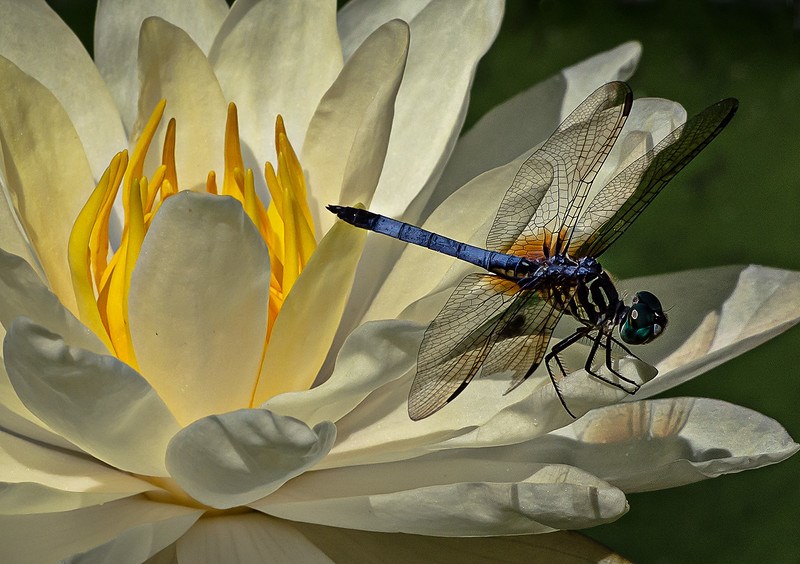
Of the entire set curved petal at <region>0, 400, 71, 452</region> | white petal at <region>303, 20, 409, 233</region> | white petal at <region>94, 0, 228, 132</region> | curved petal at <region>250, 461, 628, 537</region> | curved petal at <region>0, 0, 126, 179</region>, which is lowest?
curved petal at <region>250, 461, 628, 537</region>

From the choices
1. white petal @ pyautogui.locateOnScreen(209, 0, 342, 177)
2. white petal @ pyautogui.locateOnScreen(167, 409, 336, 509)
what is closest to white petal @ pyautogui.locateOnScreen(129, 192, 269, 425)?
white petal @ pyautogui.locateOnScreen(167, 409, 336, 509)

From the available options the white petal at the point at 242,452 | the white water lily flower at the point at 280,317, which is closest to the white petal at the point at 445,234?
the white water lily flower at the point at 280,317

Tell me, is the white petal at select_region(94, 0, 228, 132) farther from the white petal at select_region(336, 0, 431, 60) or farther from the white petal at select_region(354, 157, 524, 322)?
the white petal at select_region(354, 157, 524, 322)

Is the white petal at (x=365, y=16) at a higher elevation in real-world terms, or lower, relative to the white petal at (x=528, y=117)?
higher

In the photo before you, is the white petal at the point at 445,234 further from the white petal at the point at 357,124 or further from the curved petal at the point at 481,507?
the curved petal at the point at 481,507

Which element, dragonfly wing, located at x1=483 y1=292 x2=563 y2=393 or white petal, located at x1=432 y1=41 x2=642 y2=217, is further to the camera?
white petal, located at x1=432 y1=41 x2=642 y2=217

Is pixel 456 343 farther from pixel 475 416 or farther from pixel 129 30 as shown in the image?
pixel 129 30

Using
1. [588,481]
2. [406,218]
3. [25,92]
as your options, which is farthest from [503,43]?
[588,481]
